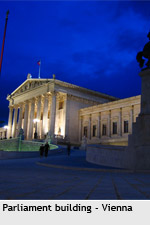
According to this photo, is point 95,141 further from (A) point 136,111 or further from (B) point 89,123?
(A) point 136,111

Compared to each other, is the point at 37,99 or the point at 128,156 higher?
the point at 37,99

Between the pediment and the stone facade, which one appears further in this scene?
the pediment

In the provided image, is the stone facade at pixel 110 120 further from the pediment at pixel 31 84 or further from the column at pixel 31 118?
the column at pixel 31 118

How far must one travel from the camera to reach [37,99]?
188ft

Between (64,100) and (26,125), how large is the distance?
11950 mm

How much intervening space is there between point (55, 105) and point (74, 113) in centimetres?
612

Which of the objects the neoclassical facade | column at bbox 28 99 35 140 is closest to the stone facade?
the neoclassical facade

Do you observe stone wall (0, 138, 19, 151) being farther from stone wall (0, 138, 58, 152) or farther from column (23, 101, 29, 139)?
column (23, 101, 29, 139)

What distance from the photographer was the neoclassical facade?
52.0 meters

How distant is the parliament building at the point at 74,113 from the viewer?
4834 cm

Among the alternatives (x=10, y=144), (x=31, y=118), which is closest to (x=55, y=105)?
(x=31, y=118)

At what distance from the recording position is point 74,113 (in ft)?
183
